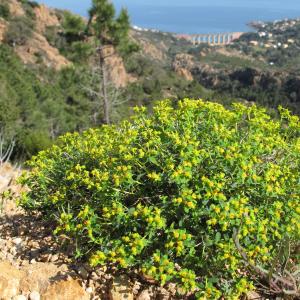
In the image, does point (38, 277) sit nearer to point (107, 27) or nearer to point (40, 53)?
point (107, 27)

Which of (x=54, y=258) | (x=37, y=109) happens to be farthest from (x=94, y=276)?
(x=37, y=109)

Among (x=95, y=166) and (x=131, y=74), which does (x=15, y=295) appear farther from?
(x=131, y=74)

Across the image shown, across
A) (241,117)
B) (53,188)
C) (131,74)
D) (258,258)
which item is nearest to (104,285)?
(53,188)

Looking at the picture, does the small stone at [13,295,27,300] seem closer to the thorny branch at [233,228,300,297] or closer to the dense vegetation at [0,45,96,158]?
the thorny branch at [233,228,300,297]

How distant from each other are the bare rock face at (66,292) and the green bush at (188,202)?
0.32 metres

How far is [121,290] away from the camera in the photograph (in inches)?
130

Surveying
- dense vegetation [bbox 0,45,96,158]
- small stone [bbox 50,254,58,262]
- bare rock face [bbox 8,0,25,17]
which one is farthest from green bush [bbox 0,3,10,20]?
small stone [bbox 50,254,58,262]

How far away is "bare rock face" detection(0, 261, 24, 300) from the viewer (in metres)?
3.40

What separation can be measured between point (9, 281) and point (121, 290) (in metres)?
1.04

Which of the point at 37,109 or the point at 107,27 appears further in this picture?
the point at 37,109

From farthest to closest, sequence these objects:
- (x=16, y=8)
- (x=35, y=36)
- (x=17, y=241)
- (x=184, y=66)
A: 1. (x=184, y=66)
2. (x=16, y=8)
3. (x=35, y=36)
4. (x=17, y=241)

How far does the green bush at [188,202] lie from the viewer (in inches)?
113

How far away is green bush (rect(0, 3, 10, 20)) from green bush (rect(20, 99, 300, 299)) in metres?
63.3

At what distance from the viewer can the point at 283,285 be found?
10.8 feet
